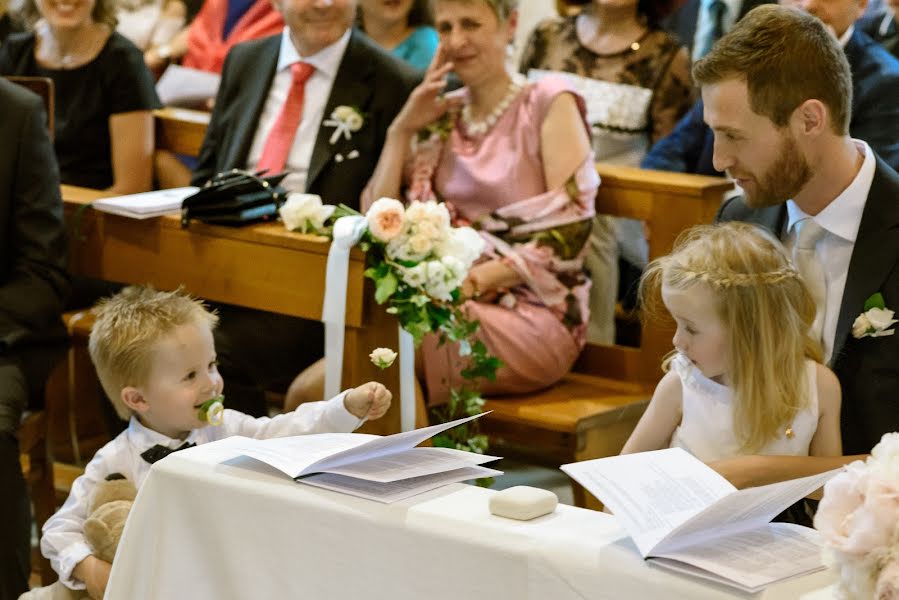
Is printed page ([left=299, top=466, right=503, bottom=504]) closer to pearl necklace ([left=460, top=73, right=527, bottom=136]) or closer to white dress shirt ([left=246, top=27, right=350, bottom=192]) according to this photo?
pearl necklace ([left=460, top=73, right=527, bottom=136])

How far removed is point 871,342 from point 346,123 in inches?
74.6

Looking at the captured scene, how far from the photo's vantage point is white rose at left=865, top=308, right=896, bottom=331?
101 inches

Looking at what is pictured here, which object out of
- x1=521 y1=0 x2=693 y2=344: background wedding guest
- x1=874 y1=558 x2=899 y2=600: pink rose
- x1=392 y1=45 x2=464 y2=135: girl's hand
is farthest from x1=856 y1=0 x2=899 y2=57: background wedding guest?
x1=874 y1=558 x2=899 y2=600: pink rose

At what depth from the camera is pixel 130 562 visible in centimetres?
204

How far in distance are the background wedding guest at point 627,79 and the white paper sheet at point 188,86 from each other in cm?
145

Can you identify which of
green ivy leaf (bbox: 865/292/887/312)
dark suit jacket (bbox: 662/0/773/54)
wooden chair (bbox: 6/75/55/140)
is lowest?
green ivy leaf (bbox: 865/292/887/312)

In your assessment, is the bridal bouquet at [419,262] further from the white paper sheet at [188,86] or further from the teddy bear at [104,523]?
the white paper sheet at [188,86]

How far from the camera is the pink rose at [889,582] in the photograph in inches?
56.1

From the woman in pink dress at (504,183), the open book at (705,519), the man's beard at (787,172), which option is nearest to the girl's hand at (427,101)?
the woman in pink dress at (504,183)

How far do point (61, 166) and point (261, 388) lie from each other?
1.35 metres

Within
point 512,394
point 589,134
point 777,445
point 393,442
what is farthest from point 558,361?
point 393,442

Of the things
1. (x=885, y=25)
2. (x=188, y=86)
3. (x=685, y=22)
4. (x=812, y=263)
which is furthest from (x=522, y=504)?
(x=188, y=86)

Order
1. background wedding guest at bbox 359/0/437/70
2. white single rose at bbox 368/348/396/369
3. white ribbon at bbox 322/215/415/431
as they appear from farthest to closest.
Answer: background wedding guest at bbox 359/0/437/70
white ribbon at bbox 322/215/415/431
white single rose at bbox 368/348/396/369

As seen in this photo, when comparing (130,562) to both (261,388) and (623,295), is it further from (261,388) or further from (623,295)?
(623,295)
